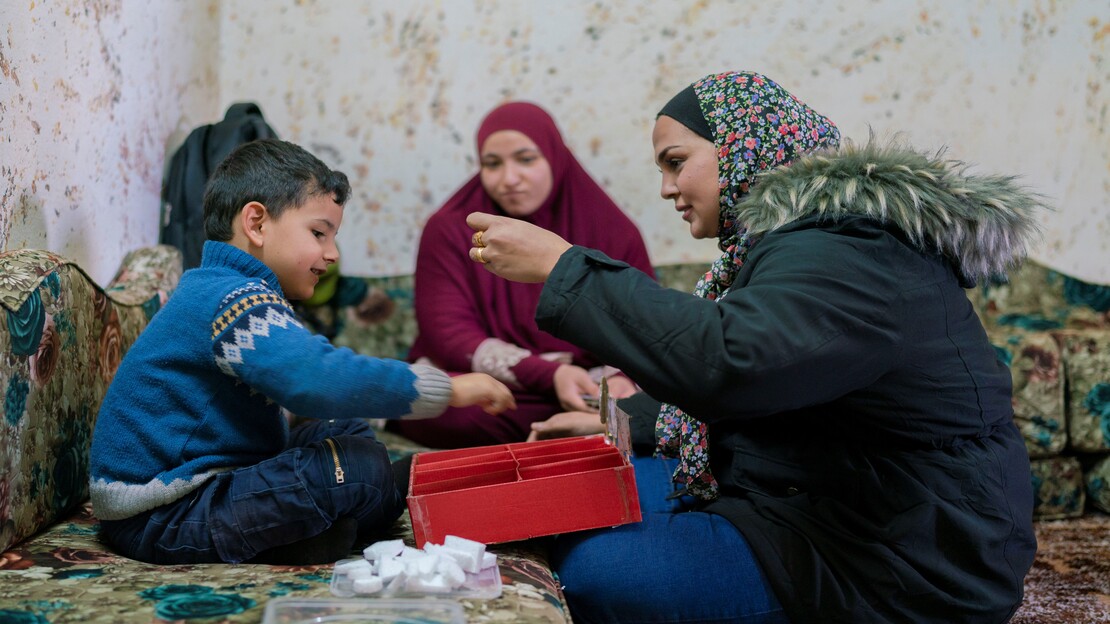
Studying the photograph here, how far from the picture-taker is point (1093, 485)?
9.46ft

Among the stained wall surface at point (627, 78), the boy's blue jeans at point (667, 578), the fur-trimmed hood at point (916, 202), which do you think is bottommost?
the boy's blue jeans at point (667, 578)

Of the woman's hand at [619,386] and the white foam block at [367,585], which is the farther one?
the woman's hand at [619,386]

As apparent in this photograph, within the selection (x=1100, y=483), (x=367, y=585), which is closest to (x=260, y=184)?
(x=367, y=585)

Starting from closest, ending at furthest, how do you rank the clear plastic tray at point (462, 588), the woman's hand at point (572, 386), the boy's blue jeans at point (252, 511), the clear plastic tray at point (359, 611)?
the clear plastic tray at point (359, 611), the clear plastic tray at point (462, 588), the boy's blue jeans at point (252, 511), the woman's hand at point (572, 386)

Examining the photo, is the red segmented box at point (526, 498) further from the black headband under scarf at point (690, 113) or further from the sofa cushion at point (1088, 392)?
the sofa cushion at point (1088, 392)

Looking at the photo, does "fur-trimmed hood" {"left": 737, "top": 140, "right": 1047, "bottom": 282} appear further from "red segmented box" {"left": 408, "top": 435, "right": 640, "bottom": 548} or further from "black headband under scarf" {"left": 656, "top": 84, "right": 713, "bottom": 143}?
"red segmented box" {"left": 408, "top": 435, "right": 640, "bottom": 548}

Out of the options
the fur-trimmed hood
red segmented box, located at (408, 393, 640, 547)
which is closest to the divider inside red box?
red segmented box, located at (408, 393, 640, 547)

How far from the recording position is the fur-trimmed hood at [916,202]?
141cm

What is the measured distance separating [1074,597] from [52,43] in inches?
102

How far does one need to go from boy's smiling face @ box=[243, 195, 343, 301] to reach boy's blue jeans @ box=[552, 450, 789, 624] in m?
0.68

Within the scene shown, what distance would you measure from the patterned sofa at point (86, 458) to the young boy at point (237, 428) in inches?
3.0

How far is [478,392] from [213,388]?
424 mm

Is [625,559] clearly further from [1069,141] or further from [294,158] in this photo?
[1069,141]

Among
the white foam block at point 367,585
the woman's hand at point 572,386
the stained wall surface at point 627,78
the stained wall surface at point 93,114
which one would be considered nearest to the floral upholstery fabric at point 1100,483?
the stained wall surface at point 627,78
